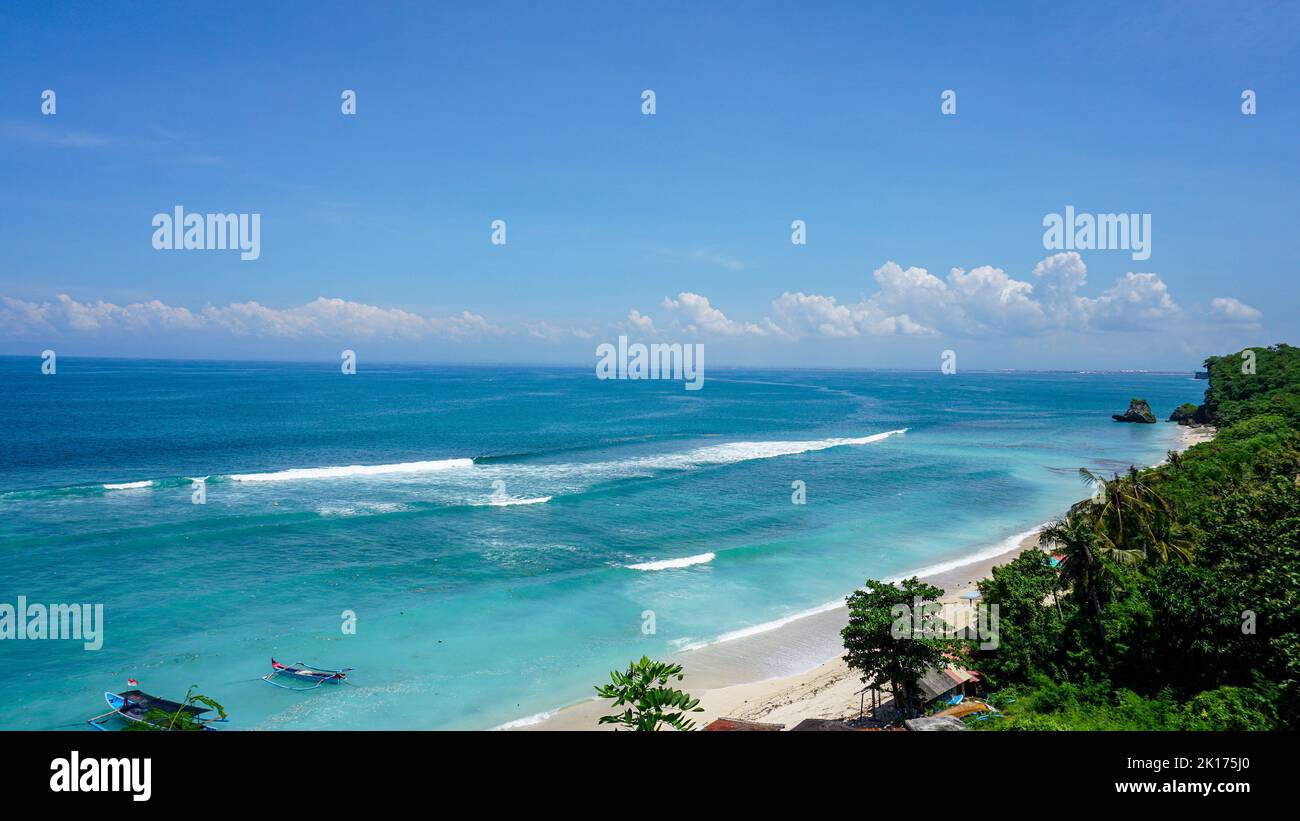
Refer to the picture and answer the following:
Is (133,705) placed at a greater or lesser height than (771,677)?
greater

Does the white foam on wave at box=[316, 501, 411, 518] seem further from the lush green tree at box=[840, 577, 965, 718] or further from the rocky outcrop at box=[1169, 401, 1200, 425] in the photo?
the rocky outcrop at box=[1169, 401, 1200, 425]

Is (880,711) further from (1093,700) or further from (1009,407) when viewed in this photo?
(1009,407)

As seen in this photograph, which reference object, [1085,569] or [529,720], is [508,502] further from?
[1085,569]

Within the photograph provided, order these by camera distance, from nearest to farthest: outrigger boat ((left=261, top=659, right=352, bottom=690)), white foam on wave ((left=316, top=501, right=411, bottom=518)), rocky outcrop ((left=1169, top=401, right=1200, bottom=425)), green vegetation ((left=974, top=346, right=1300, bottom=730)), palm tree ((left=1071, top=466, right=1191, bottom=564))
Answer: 1. green vegetation ((left=974, top=346, right=1300, bottom=730))
2. outrigger boat ((left=261, top=659, right=352, bottom=690))
3. palm tree ((left=1071, top=466, right=1191, bottom=564))
4. white foam on wave ((left=316, top=501, right=411, bottom=518))
5. rocky outcrop ((left=1169, top=401, right=1200, bottom=425))

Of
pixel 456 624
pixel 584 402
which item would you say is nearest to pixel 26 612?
pixel 456 624

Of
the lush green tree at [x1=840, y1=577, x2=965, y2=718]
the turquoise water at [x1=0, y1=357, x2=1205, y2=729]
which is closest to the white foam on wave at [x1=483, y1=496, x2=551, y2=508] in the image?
the turquoise water at [x1=0, y1=357, x2=1205, y2=729]

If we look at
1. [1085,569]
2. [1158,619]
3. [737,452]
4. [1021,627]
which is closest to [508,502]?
[737,452]
